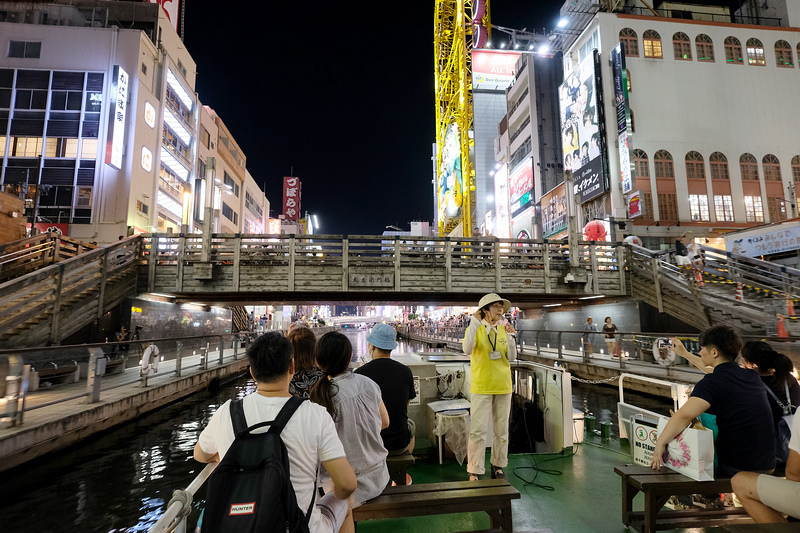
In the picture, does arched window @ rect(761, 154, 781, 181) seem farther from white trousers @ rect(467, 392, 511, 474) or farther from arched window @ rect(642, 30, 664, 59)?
white trousers @ rect(467, 392, 511, 474)

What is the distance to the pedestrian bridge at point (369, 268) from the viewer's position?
1752 centimetres

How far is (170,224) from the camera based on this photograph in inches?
1384

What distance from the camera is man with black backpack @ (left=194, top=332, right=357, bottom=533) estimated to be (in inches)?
72.2

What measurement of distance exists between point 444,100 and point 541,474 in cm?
4930

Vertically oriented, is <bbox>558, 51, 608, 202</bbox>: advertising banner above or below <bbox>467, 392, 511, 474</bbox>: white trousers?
above

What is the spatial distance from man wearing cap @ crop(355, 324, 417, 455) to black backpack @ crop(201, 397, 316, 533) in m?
2.08

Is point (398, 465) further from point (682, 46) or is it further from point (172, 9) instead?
point (172, 9)

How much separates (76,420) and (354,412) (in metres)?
7.38

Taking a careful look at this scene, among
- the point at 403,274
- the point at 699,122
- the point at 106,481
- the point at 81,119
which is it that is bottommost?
the point at 106,481

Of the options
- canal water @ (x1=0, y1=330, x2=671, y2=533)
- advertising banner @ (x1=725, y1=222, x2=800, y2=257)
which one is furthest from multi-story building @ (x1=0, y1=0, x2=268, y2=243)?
advertising banner @ (x1=725, y1=222, x2=800, y2=257)

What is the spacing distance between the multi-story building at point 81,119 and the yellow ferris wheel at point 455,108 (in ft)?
85.6

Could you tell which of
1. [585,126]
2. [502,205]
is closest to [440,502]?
[585,126]

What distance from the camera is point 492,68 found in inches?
2692

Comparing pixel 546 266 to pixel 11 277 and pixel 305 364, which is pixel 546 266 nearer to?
pixel 305 364
